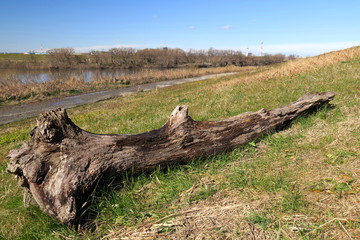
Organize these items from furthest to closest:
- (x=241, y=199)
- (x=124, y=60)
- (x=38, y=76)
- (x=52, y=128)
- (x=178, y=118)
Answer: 1. (x=124, y=60)
2. (x=38, y=76)
3. (x=178, y=118)
4. (x=52, y=128)
5. (x=241, y=199)

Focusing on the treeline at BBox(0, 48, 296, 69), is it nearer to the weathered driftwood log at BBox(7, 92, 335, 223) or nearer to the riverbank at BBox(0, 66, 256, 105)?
the riverbank at BBox(0, 66, 256, 105)

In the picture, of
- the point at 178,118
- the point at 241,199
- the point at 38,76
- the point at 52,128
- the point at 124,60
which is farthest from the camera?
the point at 124,60

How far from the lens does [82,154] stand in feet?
11.3

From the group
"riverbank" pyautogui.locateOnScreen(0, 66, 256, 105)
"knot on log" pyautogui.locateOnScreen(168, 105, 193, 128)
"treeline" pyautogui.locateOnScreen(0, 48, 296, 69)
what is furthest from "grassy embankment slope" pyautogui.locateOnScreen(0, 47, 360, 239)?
"treeline" pyautogui.locateOnScreen(0, 48, 296, 69)

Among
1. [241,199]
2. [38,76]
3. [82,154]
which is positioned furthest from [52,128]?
[38,76]

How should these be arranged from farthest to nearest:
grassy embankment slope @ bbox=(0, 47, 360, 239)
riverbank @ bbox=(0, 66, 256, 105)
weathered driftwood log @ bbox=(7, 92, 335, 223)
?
riverbank @ bbox=(0, 66, 256, 105) → weathered driftwood log @ bbox=(7, 92, 335, 223) → grassy embankment slope @ bbox=(0, 47, 360, 239)

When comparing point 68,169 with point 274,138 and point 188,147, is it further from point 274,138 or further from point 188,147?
point 274,138

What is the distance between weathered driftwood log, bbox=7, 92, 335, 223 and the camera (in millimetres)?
3201

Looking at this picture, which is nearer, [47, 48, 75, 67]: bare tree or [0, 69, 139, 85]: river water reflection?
[0, 69, 139, 85]: river water reflection

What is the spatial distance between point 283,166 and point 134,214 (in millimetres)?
2458

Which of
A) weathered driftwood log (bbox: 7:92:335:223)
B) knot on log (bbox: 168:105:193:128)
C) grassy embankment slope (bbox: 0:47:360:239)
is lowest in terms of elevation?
grassy embankment slope (bbox: 0:47:360:239)

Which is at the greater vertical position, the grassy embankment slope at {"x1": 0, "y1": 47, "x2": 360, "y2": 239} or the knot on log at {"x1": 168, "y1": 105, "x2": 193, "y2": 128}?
the knot on log at {"x1": 168, "y1": 105, "x2": 193, "y2": 128}

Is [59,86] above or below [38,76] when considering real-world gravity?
below

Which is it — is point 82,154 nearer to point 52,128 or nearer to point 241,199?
point 52,128
